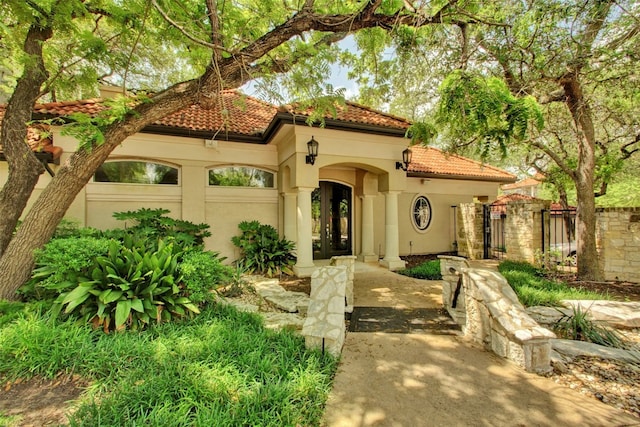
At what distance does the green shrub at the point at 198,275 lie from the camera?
13.8 ft

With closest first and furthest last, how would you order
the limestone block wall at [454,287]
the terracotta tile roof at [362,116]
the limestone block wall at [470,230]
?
the limestone block wall at [454,287] → the terracotta tile roof at [362,116] → the limestone block wall at [470,230]

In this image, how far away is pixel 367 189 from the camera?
400 inches

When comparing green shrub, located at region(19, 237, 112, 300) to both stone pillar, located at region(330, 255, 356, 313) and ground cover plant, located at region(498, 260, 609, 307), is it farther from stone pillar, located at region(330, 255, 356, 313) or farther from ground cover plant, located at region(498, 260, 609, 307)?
ground cover plant, located at region(498, 260, 609, 307)

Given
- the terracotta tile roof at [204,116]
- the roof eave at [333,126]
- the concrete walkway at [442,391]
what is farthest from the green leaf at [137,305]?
the roof eave at [333,126]

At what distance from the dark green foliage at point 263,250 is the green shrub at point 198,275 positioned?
3381 millimetres

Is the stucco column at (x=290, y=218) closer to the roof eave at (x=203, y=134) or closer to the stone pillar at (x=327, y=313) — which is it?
the roof eave at (x=203, y=134)

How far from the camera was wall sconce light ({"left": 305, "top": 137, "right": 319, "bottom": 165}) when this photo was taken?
7.51 m

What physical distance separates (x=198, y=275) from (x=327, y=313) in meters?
2.14

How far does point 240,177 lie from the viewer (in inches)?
364

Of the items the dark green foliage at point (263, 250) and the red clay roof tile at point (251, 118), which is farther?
the dark green foliage at point (263, 250)

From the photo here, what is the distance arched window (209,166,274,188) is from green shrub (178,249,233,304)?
4641 millimetres

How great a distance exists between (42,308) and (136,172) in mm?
5006

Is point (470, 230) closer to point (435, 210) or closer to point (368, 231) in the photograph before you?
point (435, 210)

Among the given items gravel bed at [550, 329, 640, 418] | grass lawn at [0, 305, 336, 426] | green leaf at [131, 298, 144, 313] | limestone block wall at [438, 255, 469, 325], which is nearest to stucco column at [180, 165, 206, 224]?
grass lawn at [0, 305, 336, 426]
